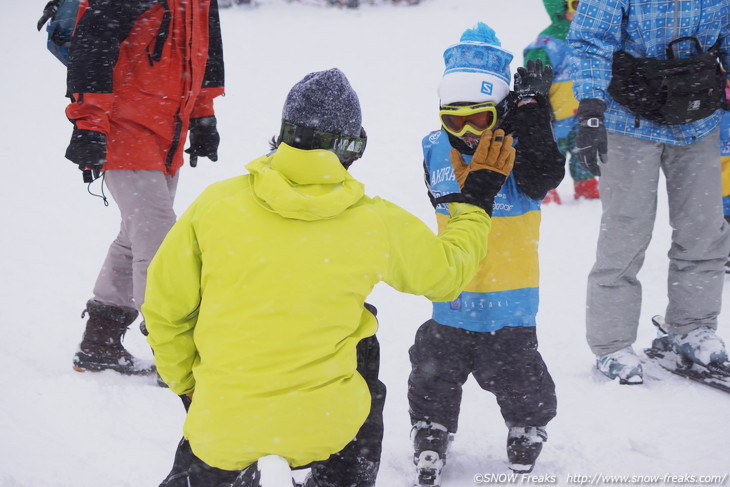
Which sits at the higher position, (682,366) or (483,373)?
(483,373)

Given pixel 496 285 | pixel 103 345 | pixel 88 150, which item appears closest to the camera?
pixel 496 285

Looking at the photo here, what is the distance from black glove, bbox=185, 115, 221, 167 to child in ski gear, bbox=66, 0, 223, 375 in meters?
0.19

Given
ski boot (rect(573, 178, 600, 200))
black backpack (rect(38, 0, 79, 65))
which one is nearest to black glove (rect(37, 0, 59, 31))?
black backpack (rect(38, 0, 79, 65))

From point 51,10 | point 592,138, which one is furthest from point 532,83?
point 51,10

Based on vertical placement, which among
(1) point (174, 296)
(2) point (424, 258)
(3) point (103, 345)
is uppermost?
(2) point (424, 258)

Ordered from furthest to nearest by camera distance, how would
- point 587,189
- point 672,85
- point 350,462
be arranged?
point 587,189 → point 672,85 → point 350,462

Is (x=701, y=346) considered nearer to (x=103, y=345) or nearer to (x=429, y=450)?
(x=429, y=450)

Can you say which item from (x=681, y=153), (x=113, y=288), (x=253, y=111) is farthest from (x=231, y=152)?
(x=681, y=153)

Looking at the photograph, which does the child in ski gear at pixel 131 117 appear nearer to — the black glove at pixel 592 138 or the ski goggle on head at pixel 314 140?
the ski goggle on head at pixel 314 140

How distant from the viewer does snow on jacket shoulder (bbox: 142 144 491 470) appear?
5.71ft

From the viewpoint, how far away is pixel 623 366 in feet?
10.5

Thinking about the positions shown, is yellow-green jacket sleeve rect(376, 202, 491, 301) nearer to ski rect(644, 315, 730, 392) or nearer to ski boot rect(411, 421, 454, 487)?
ski boot rect(411, 421, 454, 487)

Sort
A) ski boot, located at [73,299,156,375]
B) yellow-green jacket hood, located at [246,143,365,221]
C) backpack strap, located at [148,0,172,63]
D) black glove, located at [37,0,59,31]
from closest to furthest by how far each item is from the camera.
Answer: yellow-green jacket hood, located at [246,143,365,221] < backpack strap, located at [148,0,172,63] < black glove, located at [37,0,59,31] < ski boot, located at [73,299,156,375]

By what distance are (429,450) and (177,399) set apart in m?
Answer: 1.29
